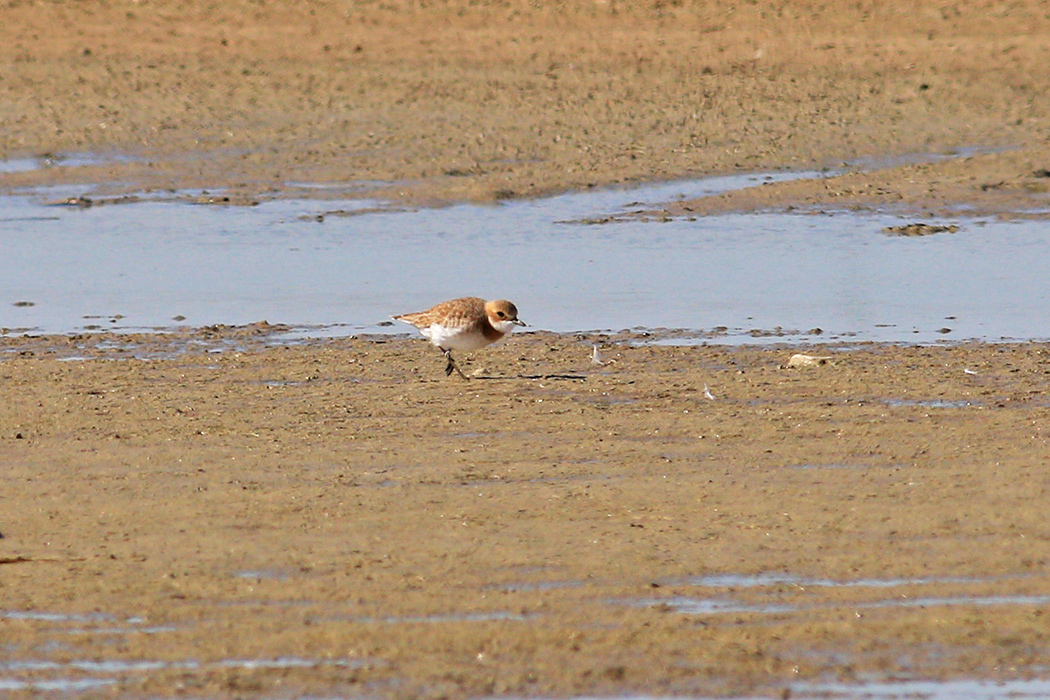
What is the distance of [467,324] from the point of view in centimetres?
954

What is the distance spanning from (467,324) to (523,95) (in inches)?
385

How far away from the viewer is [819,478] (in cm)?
734

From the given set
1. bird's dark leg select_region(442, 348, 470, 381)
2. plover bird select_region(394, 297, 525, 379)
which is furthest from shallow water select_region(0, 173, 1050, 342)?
bird's dark leg select_region(442, 348, 470, 381)

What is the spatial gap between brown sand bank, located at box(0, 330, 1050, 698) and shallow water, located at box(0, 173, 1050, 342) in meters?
1.28

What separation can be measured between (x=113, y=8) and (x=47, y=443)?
A: 49.1ft

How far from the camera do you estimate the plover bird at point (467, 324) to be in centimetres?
955

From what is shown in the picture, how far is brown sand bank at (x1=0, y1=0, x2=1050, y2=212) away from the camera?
55.0 ft

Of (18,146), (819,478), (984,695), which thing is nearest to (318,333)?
(819,478)

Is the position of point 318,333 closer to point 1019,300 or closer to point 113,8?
point 1019,300

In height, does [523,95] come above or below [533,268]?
above

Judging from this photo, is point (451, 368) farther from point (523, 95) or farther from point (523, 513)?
point (523, 95)

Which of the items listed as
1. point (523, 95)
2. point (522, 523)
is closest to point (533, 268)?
point (523, 95)

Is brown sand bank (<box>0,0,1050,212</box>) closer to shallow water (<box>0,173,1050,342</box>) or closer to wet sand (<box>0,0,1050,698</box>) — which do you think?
shallow water (<box>0,173,1050,342</box>)

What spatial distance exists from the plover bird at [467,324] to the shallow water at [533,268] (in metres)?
1.24
